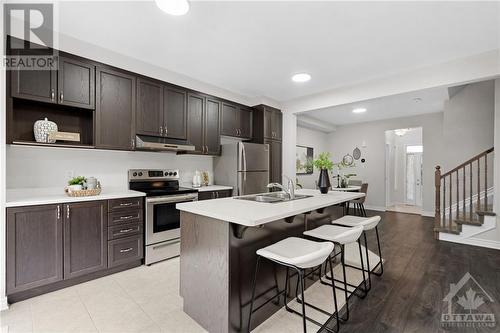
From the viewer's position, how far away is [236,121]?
432cm

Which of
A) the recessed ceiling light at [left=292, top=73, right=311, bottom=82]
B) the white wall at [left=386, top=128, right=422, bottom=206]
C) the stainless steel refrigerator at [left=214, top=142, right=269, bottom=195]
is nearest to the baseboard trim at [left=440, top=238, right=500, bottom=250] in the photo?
the stainless steel refrigerator at [left=214, top=142, right=269, bottom=195]

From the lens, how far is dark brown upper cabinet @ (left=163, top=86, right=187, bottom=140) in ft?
11.0

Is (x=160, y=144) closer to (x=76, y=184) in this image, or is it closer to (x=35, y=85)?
(x=76, y=184)

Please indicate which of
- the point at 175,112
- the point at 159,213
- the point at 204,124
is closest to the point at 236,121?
the point at 204,124

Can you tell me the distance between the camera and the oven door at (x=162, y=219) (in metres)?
2.93

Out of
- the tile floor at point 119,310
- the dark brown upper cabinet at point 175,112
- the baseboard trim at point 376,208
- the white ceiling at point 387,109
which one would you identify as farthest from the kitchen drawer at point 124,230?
the baseboard trim at point 376,208

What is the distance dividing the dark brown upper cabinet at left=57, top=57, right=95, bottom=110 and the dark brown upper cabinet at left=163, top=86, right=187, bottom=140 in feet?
2.91

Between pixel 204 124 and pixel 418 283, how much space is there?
11.1 feet

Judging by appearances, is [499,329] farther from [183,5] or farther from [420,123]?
[420,123]

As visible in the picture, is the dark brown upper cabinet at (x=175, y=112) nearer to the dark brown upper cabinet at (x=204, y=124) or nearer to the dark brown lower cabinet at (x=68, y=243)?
the dark brown upper cabinet at (x=204, y=124)

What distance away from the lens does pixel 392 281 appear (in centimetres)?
249

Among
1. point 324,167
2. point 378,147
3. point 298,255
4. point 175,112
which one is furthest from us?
point 378,147

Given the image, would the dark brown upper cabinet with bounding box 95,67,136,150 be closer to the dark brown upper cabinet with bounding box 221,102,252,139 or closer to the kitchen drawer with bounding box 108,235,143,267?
the kitchen drawer with bounding box 108,235,143,267

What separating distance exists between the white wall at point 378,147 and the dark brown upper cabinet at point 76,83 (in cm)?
671
